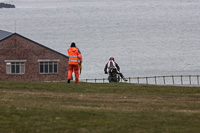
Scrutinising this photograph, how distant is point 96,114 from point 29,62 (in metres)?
48.6

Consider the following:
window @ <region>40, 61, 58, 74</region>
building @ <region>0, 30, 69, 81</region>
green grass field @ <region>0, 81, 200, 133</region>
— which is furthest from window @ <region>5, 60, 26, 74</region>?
green grass field @ <region>0, 81, 200, 133</region>

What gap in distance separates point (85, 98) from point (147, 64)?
4585 inches

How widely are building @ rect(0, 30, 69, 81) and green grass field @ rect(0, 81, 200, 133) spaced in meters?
43.0

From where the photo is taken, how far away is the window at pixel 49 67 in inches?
2365

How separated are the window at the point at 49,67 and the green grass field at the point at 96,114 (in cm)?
4358

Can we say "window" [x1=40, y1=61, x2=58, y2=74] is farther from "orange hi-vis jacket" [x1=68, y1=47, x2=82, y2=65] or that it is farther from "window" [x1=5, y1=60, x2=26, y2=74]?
"orange hi-vis jacket" [x1=68, y1=47, x2=82, y2=65]

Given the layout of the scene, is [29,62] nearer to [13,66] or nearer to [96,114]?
[13,66]

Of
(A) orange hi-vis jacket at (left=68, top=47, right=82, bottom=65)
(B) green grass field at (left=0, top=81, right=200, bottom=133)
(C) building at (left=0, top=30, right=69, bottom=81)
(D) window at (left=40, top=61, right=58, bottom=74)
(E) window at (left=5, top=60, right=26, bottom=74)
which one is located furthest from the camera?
(D) window at (left=40, top=61, right=58, bottom=74)

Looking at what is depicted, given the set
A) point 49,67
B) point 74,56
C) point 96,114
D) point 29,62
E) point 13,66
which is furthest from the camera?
point 49,67

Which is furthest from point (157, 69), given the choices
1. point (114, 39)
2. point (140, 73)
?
point (114, 39)

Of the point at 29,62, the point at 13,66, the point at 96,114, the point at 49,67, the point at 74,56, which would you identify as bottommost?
the point at 96,114

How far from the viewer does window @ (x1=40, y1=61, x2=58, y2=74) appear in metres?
60.1

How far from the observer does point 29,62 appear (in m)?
59.7

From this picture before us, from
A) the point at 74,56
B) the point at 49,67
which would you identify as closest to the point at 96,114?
the point at 74,56
